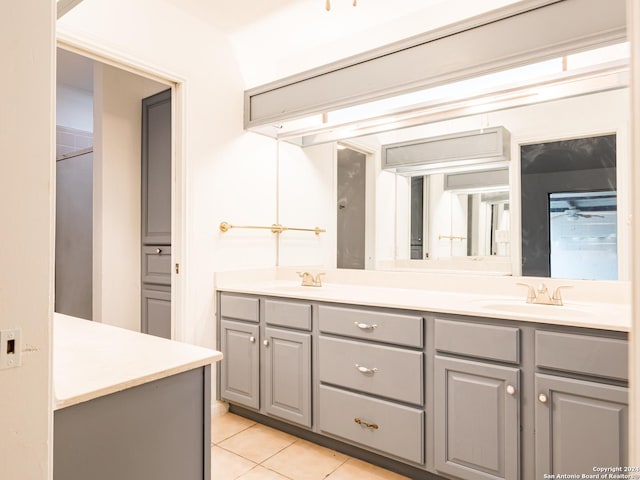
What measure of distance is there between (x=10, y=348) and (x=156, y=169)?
2.62m

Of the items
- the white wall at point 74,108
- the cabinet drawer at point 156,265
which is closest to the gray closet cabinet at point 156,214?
the cabinet drawer at point 156,265

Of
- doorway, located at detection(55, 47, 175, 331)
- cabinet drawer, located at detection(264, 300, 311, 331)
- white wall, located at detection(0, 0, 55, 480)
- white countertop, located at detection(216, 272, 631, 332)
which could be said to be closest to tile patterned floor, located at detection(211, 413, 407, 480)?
cabinet drawer, located at detection(264, 300, 311, 331)

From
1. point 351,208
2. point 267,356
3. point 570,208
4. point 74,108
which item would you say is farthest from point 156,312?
point 570,208

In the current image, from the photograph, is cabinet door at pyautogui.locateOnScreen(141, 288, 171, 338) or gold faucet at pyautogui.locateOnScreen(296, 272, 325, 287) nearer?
gold faucet at pyautogui.locateOnScreen(296, 272, 325, 287)

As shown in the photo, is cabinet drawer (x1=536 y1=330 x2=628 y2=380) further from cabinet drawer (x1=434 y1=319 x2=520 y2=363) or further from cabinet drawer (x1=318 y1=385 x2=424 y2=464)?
cabinet drawer (x1=318 y1=385 x2=424 y2=464)

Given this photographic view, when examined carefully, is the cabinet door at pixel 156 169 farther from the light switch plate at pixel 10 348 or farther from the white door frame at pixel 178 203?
the light switch plate at pixel 10 348

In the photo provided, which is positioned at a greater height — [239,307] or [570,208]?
[570,208]

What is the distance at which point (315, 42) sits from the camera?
293cm

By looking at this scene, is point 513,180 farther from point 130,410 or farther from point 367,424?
point 130,410

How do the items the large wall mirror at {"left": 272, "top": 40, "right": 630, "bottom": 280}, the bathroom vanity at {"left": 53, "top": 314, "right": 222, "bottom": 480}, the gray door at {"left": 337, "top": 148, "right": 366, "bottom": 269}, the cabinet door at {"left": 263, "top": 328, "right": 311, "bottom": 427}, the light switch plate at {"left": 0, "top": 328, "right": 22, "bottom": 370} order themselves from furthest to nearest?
the gray door at {"left": 337, "top": 148, "right": 366, "bottom": 269}
the cabinet door at {"left": 263, "top": 328, "right": 311, "bottom": 427}
the large wall mirror at {"left": 272, "top": 40, "right": 630, "bottom": 280}
the bathroom vanity at {"left": 53, "top": 314, "right": 222, "bottom": 480}
the light switch plate at {"left": 0, "top": 328, "right": 22, "bottom": 370}

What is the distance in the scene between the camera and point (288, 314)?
231 cm

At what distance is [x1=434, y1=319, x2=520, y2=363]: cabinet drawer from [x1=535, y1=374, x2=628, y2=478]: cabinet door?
0.15 meters

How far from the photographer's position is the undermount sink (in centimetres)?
167

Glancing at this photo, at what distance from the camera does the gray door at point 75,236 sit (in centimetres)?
A: 365
